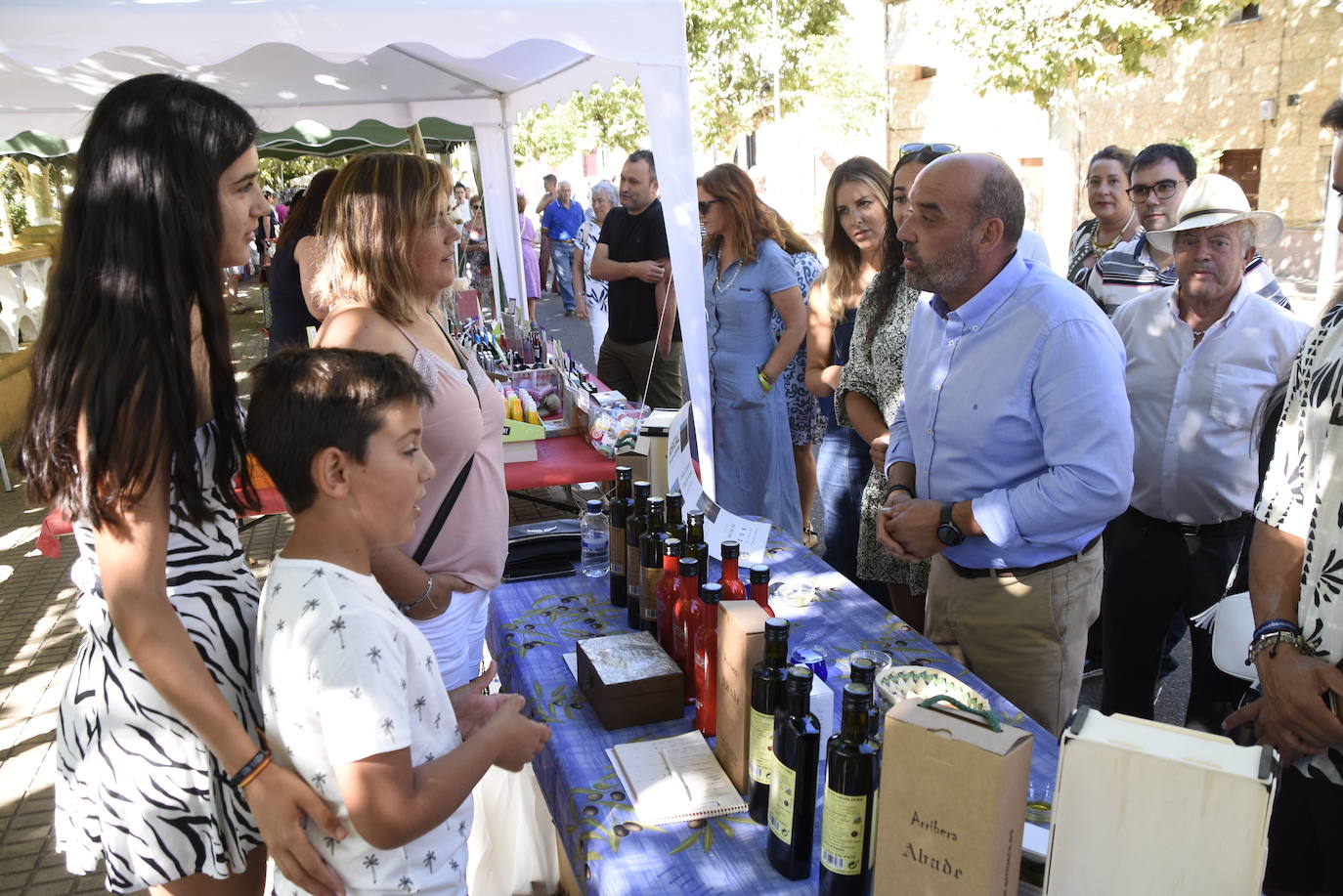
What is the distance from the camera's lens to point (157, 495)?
127 cm

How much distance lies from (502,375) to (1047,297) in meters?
3.02

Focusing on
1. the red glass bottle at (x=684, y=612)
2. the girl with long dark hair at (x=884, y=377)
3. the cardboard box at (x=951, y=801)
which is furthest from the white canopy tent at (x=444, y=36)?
the cardboard box at (x=951, y=801)

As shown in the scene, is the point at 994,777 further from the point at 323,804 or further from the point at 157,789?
the point at 157,789

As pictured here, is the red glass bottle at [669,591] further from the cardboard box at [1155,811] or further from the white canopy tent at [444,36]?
the white canopy tent at [444,36]

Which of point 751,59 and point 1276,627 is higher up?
point 751,59

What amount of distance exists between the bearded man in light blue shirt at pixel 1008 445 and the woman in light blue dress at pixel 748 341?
199 centimetres

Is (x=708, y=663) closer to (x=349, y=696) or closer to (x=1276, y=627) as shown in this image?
(x=349, y=696)

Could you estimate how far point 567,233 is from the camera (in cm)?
1355

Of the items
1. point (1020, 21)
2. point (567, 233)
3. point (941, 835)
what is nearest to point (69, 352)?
point (941, 835)

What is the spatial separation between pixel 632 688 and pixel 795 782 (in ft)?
1.67

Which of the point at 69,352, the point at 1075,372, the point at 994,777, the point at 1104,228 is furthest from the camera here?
the point at 1104,228

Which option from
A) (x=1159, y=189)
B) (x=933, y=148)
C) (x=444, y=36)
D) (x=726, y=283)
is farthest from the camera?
(x=726, y=283)

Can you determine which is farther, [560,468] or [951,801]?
[560,468]

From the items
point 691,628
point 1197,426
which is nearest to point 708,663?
point 691,628
